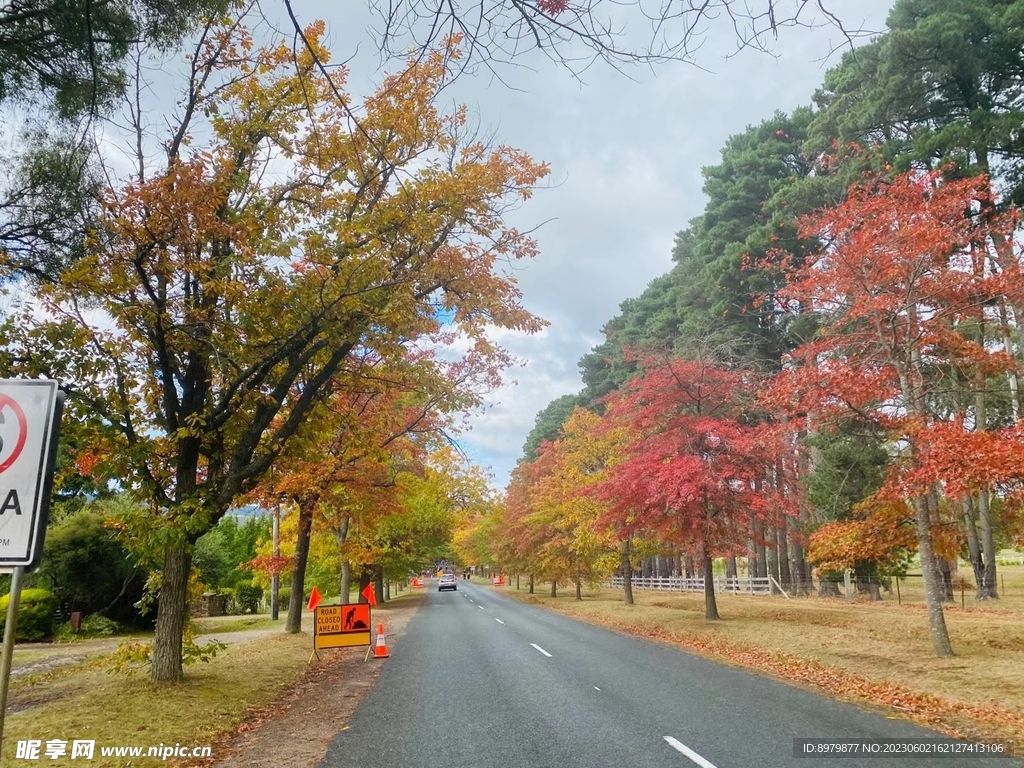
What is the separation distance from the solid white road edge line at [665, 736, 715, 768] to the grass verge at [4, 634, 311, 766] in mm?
4933

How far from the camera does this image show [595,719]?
24.9ft

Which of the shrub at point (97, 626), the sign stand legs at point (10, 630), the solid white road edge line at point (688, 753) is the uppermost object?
the sign stand legs at point (10, 630)

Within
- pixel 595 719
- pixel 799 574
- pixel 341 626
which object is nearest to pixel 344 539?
Result: pixel 341 626

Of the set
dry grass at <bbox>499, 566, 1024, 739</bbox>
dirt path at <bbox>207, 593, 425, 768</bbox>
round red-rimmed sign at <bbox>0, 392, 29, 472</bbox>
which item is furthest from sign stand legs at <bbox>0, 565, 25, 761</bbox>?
dry grass at <bbox>499, 566, 1024, 739</bbox>

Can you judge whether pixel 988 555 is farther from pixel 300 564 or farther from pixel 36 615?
pixel 36 615

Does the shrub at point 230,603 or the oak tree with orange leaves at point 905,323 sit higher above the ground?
the oak tree with orange leaves at point 905,323

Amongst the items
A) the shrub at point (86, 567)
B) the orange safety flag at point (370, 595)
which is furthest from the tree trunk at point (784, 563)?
the shrub at point (86, 567)

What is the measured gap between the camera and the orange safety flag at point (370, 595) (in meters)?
33.6

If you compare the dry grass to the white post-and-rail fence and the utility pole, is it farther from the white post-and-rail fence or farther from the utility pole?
the utility pole

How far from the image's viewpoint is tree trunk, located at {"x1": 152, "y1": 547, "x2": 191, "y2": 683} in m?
9.50

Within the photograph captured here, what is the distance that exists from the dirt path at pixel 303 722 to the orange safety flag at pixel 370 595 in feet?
69.5

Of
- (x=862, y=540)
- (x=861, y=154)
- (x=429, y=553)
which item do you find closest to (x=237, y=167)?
(x=862, y=540)

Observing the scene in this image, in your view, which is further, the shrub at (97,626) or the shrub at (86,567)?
the shrub at (86,567)

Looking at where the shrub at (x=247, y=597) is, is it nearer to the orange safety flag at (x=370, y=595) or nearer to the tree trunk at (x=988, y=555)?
the orange safety flag at (x=370, y=595)
